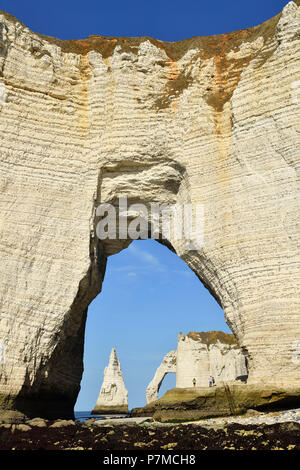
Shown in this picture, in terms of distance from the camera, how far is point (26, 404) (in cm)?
1272

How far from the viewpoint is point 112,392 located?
1420 inches

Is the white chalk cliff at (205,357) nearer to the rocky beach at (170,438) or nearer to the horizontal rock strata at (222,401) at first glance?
the horizontal rock strata at (222,401)

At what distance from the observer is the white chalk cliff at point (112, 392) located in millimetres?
35969

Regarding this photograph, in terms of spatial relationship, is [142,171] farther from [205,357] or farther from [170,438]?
[205,357]

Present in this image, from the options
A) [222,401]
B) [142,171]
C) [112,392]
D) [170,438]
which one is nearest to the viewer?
[170,438]

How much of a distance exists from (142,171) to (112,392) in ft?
83.7

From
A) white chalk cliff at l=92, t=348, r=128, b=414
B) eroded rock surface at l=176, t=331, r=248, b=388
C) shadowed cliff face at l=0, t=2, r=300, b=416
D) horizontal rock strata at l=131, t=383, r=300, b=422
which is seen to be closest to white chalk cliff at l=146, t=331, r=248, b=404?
eroded rock surface at l=176, t=331, r=248, b=388

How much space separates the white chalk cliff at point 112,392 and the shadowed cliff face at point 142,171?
20812 mm

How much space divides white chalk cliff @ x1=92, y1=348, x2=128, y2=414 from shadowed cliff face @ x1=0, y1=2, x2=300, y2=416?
2081 centimetres

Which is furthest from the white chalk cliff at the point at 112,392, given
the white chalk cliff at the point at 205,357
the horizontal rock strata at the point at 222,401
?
the horizontal rock strata at the point at 222,401

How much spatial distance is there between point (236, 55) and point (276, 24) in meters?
1.41

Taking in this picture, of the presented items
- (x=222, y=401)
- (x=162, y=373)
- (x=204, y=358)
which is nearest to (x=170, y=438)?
(x=222, y=401)
